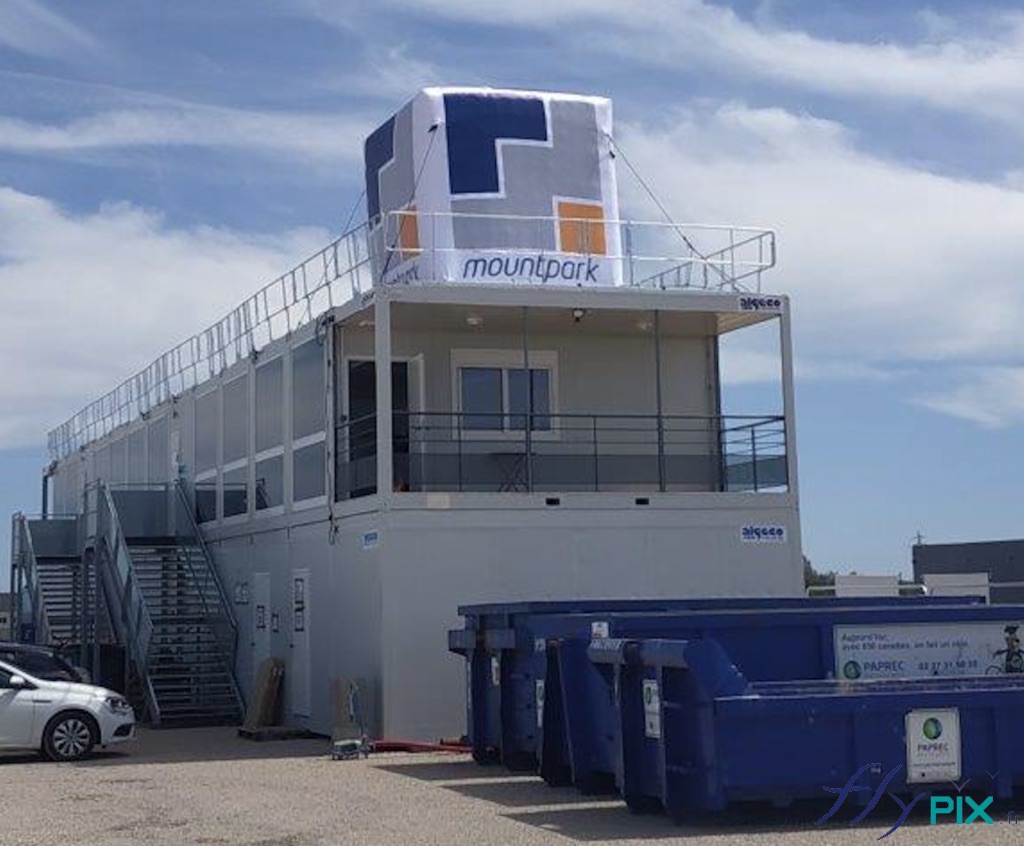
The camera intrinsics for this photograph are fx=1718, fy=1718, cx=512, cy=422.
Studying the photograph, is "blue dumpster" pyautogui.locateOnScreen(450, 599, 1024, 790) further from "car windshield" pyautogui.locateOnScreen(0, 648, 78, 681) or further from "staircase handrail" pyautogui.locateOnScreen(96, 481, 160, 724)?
"staircase handrail" pyautogui.locateOnScreen(96, 481, 160, 724)

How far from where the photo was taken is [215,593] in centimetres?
2894

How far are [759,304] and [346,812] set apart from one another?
11751 millimetres

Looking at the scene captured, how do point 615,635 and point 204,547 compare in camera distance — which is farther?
point 204,547

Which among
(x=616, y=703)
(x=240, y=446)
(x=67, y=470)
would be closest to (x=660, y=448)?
(x=240, y=446)

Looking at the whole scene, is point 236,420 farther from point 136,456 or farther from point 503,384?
point 136,456

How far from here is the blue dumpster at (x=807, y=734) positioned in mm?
12883

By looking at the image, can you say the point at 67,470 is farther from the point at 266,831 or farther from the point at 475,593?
the point at 266,831

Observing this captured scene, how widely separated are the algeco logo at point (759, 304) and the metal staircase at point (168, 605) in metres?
9.81

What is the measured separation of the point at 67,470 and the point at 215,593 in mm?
18159

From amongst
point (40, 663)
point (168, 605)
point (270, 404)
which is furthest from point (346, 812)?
point (168, 605)

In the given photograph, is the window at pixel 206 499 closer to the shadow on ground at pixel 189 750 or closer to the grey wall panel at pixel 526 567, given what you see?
the shadow on ground at pixel 189 750

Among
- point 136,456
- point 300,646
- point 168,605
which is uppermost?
point 136,456

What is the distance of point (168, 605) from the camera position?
2864 centimetres

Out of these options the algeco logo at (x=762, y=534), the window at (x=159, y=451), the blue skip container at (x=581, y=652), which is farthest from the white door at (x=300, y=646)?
the window at (x=159, y=451)
